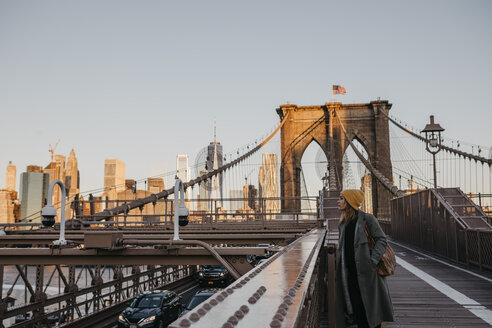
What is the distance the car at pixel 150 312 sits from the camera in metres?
17.6

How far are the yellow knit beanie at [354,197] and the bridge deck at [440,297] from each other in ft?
9.48

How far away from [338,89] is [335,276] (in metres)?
49.1

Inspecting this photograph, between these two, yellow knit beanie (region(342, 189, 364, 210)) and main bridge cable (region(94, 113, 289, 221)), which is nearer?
yellow knit beanie (region(342, 189, 364, 210))

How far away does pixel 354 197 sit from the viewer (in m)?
4.09

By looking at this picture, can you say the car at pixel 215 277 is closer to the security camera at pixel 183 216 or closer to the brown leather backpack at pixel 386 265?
the security camera at pixel 183 216

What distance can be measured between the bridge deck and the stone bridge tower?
3391 centimetres

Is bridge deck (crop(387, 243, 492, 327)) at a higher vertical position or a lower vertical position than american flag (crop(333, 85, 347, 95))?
lower

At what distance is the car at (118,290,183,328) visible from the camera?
17609 millimetres

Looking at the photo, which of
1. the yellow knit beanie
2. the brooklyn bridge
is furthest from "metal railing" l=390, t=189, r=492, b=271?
the yellow knit beanie

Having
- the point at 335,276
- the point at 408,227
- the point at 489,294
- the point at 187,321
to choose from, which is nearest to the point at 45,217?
the point at 335,276

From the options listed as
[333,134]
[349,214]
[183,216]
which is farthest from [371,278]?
[333,134]

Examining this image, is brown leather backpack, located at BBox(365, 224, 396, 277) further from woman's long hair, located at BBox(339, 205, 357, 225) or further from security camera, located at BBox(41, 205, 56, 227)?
security camera, located at BBox(41, 205, 56, 227)

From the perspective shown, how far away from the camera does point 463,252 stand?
12734mm

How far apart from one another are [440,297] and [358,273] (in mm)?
5017
